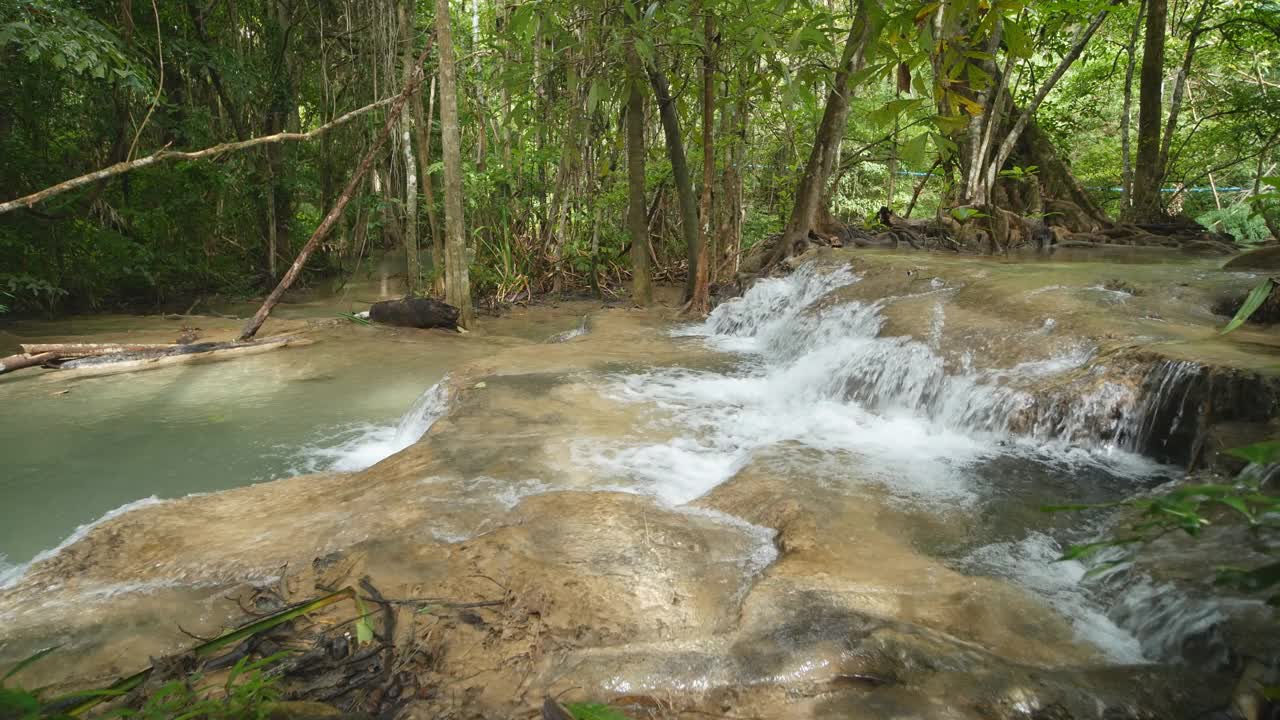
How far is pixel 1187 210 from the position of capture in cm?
1460

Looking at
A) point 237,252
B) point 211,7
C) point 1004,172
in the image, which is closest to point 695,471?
point 1004,172

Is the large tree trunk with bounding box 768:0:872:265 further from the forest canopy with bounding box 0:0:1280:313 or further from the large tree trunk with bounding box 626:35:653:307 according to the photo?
the large tree trunk with bounding box 626:35:653:307

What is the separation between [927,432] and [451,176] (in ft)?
20.6

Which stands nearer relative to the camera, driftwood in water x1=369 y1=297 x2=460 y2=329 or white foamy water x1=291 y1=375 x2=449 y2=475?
white foamy water x1=291 y1=375 x2=449 y2=475

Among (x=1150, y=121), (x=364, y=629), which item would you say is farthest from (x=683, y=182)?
(x=364, y=629)

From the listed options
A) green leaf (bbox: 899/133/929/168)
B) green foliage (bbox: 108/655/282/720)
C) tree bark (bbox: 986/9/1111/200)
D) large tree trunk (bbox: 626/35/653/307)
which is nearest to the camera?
green leaf (bbox: 899/133/929/168)

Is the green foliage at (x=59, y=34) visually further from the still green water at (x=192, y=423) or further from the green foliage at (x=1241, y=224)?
the green foliage at (x=1241, y=224)

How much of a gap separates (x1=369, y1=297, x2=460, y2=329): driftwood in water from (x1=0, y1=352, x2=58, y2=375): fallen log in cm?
346

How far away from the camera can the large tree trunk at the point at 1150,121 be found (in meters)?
9.42

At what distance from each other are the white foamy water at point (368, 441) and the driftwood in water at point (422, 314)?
3.61 metres

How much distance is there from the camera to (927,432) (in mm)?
4941

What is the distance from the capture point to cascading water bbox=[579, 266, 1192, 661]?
3.21 metres

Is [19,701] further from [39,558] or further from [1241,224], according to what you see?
[1241,224]

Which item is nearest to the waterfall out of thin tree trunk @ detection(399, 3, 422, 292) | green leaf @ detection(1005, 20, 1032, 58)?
green leaf @ detection(1005, 20, 1032, 58)
